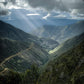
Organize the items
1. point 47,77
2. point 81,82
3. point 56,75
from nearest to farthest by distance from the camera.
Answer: point 81,82 → point 56,75 → point 47,77

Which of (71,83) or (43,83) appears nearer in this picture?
(71,83)

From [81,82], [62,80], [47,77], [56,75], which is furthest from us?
[47,77]

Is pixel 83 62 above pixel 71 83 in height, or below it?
above

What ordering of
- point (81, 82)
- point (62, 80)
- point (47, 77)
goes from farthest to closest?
point (47, 77)
point (62, 80)
point (81, 82)

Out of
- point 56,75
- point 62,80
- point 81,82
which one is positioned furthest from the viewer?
point 56,75

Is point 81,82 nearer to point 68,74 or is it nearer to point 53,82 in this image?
point 68,74

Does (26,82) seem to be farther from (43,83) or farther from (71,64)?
(71,64)

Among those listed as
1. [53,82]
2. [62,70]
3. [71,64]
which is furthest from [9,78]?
[71,64]

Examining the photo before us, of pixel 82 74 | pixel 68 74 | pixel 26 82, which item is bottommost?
pixel 26 82

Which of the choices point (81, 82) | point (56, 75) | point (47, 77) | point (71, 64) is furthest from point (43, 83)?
point (81, 82)

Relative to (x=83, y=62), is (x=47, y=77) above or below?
below
